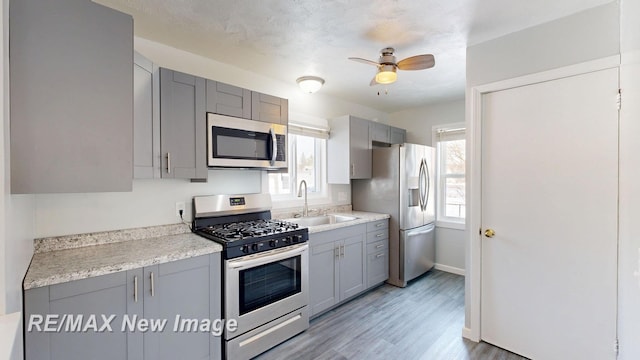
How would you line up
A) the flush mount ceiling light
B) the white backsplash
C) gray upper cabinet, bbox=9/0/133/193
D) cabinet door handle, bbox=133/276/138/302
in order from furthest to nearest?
the white backsplash < the flush mount ceiling light < cabinet door handle, bbox=133/276/138/302 < gray upper cabinet, bbox=9/0/133/193

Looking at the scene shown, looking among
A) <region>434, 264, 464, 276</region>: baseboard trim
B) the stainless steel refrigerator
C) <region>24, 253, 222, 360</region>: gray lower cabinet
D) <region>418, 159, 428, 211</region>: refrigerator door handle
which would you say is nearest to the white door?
the stainless steel refrigerator

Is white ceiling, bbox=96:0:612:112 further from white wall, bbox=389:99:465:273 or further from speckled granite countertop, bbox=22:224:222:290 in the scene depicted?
speckled granite countertop, bbox=22:224:222:290

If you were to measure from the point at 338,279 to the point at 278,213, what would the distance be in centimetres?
96

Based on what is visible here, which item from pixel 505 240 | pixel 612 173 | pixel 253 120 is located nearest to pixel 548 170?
pixel 612 173

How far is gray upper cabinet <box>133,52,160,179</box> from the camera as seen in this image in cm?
183

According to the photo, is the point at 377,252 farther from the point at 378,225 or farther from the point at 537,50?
the point at 537,50

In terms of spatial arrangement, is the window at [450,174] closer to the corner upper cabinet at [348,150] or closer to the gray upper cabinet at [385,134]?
the gray upper cabinet at [385,134]

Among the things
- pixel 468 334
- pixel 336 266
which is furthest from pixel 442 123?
pixel 468 334

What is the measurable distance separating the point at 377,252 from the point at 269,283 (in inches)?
62.5

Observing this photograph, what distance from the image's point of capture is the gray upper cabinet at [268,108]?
2.50 meters

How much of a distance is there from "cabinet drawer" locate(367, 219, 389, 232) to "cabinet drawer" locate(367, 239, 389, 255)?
17 cm

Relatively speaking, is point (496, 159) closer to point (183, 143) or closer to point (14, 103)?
point (183, 143)

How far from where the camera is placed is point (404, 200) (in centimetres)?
344

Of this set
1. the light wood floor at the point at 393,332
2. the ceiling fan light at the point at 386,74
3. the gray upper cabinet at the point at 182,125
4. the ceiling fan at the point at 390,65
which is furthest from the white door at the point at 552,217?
the gray upper cabinet at the point at 182,125
